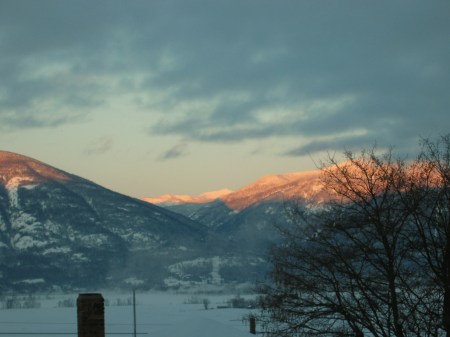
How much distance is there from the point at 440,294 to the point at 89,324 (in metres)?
11.0

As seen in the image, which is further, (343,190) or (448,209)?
(343,190)

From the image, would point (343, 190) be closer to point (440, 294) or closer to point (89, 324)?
point (440, 294)

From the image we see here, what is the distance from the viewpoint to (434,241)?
20.8 m

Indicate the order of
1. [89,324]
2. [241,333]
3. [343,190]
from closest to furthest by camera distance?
[89,324] → [343,190] → [241,333]

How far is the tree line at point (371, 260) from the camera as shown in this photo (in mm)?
20172

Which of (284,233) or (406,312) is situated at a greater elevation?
(284,233)

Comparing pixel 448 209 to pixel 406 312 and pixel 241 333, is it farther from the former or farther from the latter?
pixel 241 333

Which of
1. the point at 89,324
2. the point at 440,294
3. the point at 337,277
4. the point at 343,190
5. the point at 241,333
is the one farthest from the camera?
the point at 241,333

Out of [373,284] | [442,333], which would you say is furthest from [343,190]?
[442,333]

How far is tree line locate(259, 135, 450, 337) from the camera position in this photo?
66.2 ft

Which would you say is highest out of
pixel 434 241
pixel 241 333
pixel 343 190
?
pixel 343 190

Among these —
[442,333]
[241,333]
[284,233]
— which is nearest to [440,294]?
[442,333]

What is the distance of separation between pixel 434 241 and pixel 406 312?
2.08 meters

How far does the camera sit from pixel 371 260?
20.8 metres
